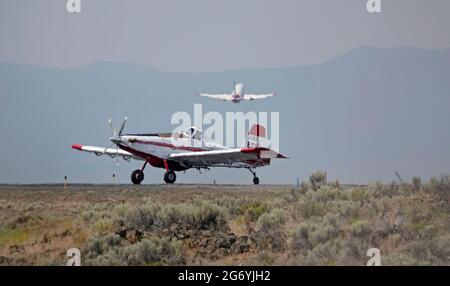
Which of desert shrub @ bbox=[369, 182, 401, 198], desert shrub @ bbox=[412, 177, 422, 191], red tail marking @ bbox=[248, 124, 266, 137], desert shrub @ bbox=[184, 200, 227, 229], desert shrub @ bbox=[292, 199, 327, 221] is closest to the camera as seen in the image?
desert shrub @ bbox=[292, 199, 327, 221]

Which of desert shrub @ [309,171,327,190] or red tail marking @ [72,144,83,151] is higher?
red tail marking @ [72,144,83,151]

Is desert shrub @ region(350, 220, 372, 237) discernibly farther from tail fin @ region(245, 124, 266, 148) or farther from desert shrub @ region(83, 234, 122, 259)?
tail fin @ region(245, 124, 266, 148)

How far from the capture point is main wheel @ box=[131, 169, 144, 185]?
139 ft

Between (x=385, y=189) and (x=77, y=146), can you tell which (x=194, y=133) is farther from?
(x=385, y=189)

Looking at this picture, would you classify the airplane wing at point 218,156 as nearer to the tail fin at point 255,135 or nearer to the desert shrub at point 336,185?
the tail fin at point 255,135

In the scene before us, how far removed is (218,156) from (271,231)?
68.7ft

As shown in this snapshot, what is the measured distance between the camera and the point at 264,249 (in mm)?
21062

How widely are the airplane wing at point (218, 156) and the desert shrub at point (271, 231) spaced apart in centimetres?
1805

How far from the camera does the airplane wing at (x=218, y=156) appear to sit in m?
42.0

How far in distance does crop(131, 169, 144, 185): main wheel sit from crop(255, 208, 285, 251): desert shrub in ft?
64.3

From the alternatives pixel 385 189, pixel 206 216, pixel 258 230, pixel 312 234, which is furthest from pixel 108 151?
pixel 312 234

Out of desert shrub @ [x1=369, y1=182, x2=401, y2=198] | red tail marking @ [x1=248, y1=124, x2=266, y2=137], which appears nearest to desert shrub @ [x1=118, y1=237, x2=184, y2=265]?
desert shrub @ [x1=369, y1=182, x2=401, y2=198]
